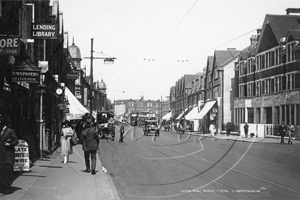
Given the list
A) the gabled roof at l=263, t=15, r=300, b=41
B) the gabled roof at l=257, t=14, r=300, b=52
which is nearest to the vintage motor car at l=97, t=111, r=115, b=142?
the gabled roof at l=257, t=14, r=300, b=52

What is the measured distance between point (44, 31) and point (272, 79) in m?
32.9

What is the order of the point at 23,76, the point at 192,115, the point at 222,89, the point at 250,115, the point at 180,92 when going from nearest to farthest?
the point at 23,76, the point at 250,115, the point at 222,89, the point at 192,115, the point at 180,92

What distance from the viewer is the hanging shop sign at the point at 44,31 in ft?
46.6

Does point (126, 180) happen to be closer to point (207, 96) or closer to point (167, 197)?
point (167, 197)

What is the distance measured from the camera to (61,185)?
10750 millimetres

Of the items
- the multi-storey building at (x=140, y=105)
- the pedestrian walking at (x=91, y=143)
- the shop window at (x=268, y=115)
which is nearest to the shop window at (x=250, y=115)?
the shop window at (x=268, y=115)

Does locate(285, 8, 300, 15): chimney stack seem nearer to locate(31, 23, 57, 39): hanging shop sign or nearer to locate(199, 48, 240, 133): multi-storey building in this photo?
locate(199, 48, 240, 133): multi-storey building

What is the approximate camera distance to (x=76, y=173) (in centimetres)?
1339

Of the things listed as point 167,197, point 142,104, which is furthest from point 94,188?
point 142,104

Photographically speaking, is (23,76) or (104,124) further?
(104,124)

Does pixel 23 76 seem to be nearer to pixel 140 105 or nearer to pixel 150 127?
pixel 150 127

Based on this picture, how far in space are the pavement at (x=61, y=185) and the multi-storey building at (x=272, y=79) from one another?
27.6m

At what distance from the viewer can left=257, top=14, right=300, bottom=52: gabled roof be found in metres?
41.3

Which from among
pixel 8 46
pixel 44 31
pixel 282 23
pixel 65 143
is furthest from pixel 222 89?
pixel 8 46
